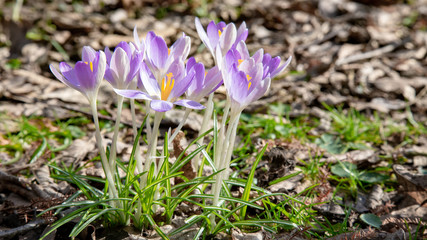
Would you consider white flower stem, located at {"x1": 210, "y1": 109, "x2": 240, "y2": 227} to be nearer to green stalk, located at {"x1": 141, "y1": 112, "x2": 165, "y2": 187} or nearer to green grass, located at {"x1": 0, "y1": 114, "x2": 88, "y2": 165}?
green stalk, located at {"x1": 141, "y1": 112, "x2": 165, "y2": 187}

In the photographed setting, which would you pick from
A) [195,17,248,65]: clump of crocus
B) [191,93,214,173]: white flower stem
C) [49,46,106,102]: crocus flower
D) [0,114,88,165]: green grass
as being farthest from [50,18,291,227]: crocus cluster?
[0,114,88,165]: green grass

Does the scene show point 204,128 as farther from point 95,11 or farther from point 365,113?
point 95,11

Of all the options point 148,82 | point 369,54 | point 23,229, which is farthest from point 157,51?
point 369,54

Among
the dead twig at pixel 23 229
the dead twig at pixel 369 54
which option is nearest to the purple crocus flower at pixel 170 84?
the dead twig at pixel 23 229

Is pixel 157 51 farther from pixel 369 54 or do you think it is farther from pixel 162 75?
pixel 369 54

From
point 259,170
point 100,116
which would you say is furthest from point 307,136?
point 100,116
